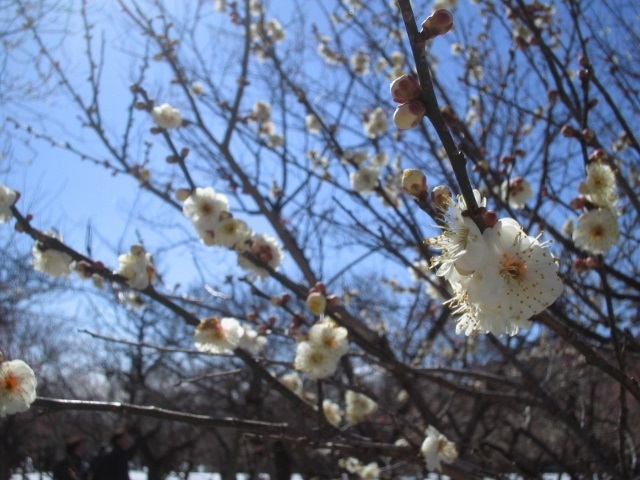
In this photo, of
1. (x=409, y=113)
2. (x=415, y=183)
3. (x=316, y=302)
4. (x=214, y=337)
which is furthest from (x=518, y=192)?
(x=409, y=113)

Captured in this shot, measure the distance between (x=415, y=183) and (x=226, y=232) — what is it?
5.39 feet

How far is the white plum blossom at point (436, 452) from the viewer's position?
7.00ft

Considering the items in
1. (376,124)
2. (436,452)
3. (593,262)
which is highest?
(376,124)

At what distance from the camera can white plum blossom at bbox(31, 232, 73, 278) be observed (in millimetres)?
2633

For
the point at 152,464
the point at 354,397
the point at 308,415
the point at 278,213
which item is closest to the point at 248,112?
the point at 278,213

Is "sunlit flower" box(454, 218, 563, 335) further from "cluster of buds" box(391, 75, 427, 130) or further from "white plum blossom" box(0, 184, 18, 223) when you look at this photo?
"white plum blossom" box(0, 184, 18, 223)

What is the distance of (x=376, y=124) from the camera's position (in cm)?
440

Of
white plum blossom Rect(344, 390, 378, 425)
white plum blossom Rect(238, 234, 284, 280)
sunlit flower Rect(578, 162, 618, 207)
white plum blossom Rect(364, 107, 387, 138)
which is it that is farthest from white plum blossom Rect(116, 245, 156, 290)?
white plum blossom Rect(364, 107, 387, 138)

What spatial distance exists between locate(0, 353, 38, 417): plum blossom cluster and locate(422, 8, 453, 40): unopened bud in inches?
65.4

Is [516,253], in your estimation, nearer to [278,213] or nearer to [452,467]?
[452,467]

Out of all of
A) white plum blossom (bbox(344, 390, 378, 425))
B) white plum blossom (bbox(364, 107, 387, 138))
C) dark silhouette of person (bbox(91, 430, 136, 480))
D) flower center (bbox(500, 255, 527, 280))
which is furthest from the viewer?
dark silhouette of person (bbox(91, 430, 136, 480))

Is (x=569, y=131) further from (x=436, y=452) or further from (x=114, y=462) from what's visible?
(x=114, y=462)

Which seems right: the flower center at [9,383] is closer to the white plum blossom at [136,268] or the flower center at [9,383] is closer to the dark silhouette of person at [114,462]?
the white plum blossom at [136,268]

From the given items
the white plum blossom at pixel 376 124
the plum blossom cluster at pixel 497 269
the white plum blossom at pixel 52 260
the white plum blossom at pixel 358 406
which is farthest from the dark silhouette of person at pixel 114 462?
the plum blossom cluster at pixel 497 269
